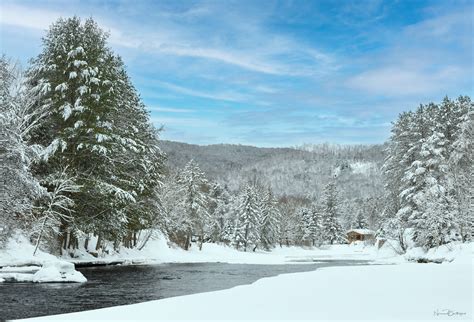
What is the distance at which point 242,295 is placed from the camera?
1588cm

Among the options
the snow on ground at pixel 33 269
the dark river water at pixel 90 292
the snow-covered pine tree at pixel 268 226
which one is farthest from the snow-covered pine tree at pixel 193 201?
the snow on ground at pixel 33 269

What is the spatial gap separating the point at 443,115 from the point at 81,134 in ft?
124

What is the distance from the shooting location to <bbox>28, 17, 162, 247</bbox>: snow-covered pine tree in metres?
30.1

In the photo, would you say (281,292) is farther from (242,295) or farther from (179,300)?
(179,300)

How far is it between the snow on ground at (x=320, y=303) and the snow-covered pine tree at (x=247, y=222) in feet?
186

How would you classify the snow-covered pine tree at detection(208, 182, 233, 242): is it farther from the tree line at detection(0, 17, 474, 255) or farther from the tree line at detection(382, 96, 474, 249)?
the tree line at detection(382, 96, 474, 249)

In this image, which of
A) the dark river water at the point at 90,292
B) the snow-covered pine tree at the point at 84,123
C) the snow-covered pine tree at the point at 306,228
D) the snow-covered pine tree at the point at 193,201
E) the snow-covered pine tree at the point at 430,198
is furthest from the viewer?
the snow-covered pine tree at the point at 306,228

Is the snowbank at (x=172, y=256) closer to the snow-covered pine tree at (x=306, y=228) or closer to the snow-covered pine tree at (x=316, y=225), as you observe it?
the snow-covered pine tree at (x=306, y=228)

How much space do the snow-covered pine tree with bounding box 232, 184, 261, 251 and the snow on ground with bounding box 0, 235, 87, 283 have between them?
172 feet

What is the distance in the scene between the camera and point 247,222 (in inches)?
3009

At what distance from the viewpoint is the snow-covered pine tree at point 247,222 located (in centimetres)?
7656

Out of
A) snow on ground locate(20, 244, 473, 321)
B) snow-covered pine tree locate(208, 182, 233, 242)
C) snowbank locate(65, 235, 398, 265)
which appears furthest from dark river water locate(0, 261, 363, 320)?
snow-covered pine tree locate(208, 182, 233, 242)

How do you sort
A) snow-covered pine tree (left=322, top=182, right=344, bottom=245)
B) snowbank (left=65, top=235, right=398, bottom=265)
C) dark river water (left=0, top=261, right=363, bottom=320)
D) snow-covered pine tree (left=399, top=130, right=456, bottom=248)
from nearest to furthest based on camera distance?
dark river water (left=0, top=261, right=363, bottom=320), snowbank (left=65, top=235, right=398, bottom=265), snow-covered pine tree (left=399, top=130, right=456, bottom=248), snow-covered pine tree (left=322, top=182, right=344, bottom=245)

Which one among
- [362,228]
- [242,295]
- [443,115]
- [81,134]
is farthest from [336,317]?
[362,228]
